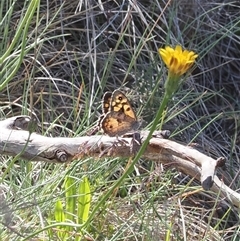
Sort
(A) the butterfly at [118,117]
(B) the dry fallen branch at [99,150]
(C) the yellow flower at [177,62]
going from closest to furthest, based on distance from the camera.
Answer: (C) the yellow flower at [177,62] < (B) the dry fallen branch at [99,150] < (A) the butterfly at [118,117]

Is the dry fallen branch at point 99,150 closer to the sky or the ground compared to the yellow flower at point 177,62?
closer to the ground

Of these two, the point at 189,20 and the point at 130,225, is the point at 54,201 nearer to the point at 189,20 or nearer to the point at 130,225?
the point at 130,225

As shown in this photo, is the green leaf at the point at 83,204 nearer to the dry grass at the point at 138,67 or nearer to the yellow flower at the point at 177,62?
the dry grass at the point at 138,67

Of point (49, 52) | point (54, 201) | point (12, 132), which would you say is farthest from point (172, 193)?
point (49, 52)

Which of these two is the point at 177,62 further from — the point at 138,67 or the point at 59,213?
the point at 138,67

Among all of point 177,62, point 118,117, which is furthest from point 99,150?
point 177,62

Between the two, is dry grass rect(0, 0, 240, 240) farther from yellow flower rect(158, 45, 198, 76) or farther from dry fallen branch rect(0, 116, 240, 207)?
yellow flower rect(158, 45, 198, 76)

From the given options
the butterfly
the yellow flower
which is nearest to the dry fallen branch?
the butterfly

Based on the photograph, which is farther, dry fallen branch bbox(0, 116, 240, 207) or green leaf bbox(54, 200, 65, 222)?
green leaf bbox(54, 200, 65, 222)

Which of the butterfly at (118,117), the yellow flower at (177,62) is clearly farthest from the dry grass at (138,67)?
the yellow flower at (177,62)
